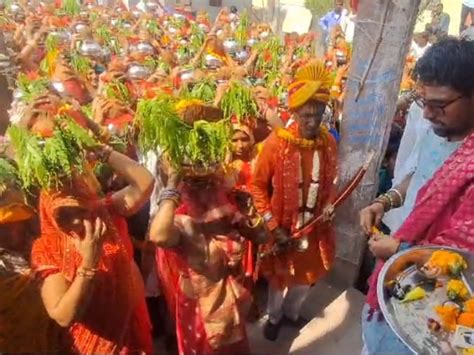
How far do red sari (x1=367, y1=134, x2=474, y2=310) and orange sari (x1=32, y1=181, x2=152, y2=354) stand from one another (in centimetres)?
129

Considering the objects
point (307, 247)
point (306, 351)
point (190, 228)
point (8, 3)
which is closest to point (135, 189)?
point (190, 228)

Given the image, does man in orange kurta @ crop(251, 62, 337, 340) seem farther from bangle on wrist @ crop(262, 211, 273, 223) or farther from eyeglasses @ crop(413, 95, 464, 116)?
eyeglasses @ crop(413, 95, 464, 116)

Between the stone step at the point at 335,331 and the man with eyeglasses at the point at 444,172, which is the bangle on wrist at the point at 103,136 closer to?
the man with eyeglasses at the point at 444,172

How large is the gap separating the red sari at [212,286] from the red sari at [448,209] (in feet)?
2.63

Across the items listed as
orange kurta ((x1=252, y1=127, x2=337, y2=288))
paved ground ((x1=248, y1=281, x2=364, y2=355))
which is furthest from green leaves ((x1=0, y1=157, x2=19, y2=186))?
paved ground ((x1=248, y1=281, x2=364, y2=355))

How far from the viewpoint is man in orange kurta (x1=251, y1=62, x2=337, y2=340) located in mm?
3348

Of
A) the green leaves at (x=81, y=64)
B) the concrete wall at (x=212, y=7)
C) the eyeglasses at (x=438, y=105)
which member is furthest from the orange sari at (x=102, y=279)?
the concrete wall at (x=212, y=7)

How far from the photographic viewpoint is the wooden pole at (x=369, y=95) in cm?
329

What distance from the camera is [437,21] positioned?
11.9 metres

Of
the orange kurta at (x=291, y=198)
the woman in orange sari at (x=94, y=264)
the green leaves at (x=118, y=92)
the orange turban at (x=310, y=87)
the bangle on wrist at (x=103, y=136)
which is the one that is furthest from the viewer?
the green leaves at (x=118, y=92)

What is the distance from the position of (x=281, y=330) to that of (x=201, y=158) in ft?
6.72

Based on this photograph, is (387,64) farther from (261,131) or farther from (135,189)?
(135,189)

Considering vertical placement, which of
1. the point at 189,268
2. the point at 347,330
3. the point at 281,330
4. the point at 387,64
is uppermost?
the point at 387,64

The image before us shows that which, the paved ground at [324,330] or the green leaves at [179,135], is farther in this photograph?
the paved ground at [324,330]
